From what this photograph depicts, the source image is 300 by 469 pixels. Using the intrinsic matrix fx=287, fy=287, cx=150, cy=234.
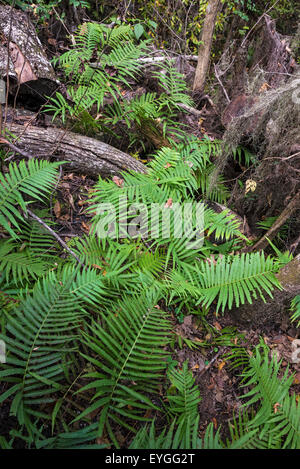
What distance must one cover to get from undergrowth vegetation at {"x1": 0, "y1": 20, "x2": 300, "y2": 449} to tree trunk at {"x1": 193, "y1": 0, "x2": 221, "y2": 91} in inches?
20.6

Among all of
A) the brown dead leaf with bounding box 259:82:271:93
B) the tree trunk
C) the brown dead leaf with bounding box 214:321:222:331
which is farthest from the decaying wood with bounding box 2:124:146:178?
the tree trunk

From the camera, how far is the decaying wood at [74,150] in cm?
262

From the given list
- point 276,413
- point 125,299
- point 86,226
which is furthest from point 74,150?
point 276,413

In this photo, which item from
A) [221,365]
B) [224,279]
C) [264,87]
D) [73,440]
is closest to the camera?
[73,440]

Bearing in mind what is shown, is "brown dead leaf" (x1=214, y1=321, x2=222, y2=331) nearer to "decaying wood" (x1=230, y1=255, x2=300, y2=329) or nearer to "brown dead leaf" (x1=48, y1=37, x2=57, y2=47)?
"decaying wood" (x1=230, y1=255, x2=300, y2=329)

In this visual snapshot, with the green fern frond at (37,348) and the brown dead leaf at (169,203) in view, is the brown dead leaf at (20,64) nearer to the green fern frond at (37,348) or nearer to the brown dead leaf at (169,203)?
the brown dead leaf at (169,203)

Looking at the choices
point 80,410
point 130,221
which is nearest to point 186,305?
point 130,221

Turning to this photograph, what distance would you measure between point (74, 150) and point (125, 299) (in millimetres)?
1605

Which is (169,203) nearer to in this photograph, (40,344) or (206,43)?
(40,344)

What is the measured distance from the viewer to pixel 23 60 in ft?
9.54

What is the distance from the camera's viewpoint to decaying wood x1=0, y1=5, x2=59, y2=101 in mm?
2834

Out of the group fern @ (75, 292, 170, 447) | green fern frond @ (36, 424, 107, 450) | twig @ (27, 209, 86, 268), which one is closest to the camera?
green fern frond @ (36, 424, 107, 450)

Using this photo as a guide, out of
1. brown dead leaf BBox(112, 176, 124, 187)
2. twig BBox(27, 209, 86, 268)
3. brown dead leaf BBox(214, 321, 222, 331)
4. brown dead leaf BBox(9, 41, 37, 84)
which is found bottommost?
brown dead leaf BBox(214, 321, 222, 331)

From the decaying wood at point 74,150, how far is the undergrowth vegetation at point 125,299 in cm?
23
